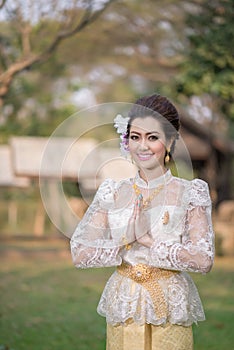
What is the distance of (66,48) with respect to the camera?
22922 millimetres

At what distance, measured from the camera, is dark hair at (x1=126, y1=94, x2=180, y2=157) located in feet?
11.5

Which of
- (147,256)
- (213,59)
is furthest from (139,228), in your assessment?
(213,59)

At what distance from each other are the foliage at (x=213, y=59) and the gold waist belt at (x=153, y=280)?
626 cm

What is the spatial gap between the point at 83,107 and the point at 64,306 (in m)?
2.76

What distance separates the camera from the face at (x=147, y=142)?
3.46m

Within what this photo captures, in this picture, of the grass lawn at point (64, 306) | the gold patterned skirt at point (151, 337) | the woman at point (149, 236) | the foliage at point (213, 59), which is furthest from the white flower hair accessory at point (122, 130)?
the foliage at point (213, 59)

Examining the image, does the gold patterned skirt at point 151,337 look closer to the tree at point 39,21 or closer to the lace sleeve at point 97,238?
the lace sleeve at point 97,238

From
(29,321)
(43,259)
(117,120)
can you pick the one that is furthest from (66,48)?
(117,120)

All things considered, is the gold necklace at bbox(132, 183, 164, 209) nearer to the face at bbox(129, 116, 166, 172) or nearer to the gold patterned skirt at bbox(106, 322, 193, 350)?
the face at bbox(129, 116, 166, 172)

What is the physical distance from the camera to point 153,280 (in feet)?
11.5

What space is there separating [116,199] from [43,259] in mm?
14836

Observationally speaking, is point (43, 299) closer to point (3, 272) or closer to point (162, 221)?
point (3, 272)

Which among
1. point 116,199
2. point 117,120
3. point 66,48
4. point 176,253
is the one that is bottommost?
A: point 176,253

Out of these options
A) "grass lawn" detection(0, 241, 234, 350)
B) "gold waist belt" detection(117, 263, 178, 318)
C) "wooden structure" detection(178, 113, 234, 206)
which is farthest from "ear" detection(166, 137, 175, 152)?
"wooden structure" detection(178, 113, 234, 206)
